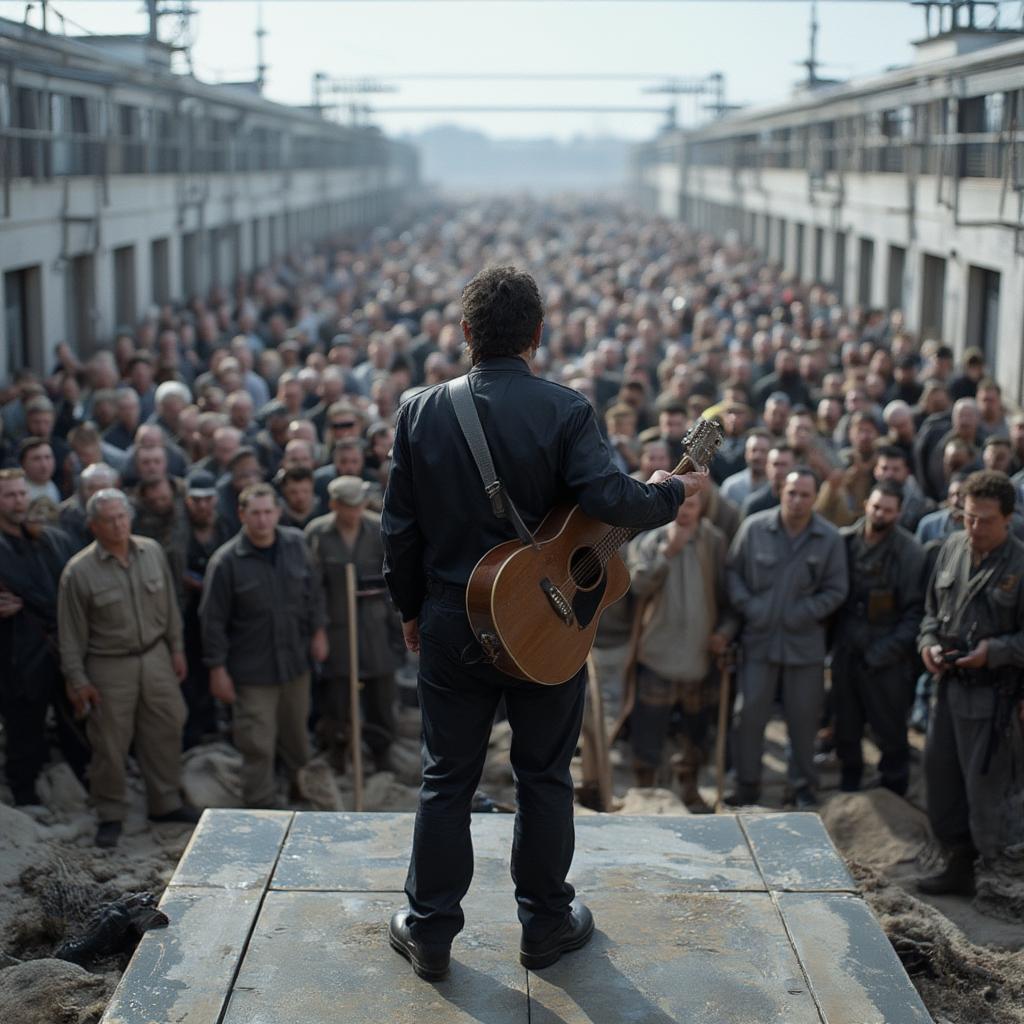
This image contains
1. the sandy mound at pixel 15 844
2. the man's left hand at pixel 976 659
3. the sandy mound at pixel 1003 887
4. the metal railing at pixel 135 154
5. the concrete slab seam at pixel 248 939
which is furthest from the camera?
the metal railing at pixel 135 154

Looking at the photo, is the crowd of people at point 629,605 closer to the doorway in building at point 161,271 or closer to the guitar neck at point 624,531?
the guitar neck at point 624,531

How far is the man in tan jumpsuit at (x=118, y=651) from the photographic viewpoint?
26.4ft

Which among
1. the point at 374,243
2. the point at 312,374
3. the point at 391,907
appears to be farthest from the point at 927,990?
the point at 374,243

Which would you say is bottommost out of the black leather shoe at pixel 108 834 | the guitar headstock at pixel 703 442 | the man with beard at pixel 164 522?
the black leather shoe at pixel 108 834

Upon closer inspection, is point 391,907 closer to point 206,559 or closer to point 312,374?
point 206,559

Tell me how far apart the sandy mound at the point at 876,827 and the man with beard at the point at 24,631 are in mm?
4248

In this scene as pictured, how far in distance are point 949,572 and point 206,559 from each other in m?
4.39

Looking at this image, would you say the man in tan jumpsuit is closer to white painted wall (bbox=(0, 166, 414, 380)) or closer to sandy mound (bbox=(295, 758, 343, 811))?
sandy mound (bbox=(295, 758, 343, 811))

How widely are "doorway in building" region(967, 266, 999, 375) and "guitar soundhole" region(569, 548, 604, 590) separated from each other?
1630cm

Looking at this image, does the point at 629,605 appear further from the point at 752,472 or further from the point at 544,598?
the point at 544,598

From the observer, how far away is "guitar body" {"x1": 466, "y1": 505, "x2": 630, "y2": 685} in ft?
15.0

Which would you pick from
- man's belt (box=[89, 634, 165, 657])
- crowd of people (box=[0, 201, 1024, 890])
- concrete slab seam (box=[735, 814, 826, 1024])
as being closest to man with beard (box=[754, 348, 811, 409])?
crowd of people (box=[0, 201, 1024, 890])

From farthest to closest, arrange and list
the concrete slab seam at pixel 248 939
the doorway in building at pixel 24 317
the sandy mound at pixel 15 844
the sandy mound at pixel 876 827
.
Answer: the doorway in building at pixel 24 317, the sandy mound at pixel 876 827, the sandy mound at pixel 15 844, the concrete slab seam at pixel 248 939

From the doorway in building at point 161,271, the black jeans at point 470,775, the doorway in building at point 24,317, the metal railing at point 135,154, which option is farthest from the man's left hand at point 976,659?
the doorway in building at point 161,271
